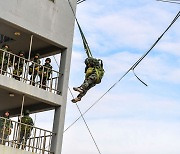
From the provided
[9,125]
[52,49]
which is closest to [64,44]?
[52,49]

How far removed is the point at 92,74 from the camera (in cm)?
1596

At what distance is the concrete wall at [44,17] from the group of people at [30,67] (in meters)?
0.91

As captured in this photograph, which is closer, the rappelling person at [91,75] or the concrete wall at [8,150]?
the rappelling person at [91,75]

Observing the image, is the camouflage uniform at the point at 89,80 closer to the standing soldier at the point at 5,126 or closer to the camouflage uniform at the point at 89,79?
the camouflage uniform at the point at 89,79

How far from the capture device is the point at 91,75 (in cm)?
1597

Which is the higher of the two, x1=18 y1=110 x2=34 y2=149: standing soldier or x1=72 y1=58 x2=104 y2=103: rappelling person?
x1=72 y1=58 x2=104 y2=103: rappelling person

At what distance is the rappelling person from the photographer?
52.3 feet

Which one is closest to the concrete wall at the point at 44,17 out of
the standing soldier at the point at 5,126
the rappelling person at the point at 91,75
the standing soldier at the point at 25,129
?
the standing soldier at the point at 25,129

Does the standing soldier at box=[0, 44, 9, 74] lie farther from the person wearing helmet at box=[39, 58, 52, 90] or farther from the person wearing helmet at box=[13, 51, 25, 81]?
the person wearing helmet at box=[39, 58, 52, 90]

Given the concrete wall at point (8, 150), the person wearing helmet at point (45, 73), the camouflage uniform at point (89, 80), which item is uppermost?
the person wearing helmet at point (45, 73)

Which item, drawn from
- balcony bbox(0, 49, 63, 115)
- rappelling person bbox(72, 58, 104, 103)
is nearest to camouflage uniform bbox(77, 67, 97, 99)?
rappelling person bbox(72, 58, 104, 103)

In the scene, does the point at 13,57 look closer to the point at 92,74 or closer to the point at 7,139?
the point at 7,139

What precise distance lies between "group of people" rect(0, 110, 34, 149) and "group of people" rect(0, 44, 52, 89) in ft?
4.31

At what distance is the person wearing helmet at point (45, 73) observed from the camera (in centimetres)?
1961
